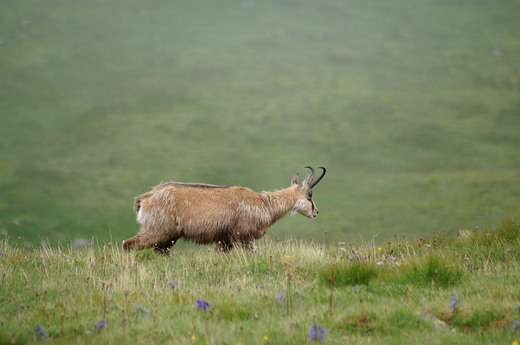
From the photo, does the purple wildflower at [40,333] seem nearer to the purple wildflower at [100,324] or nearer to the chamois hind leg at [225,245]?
the purple wildflower at [100,324]

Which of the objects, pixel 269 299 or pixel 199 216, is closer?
pixel 269 299

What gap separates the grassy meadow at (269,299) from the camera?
5527 millimetres

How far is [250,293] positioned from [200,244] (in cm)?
416

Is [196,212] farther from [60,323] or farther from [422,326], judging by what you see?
[422,326]

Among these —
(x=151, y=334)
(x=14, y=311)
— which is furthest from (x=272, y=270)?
(x=14, y=311)

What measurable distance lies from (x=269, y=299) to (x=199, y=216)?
13.9 feet

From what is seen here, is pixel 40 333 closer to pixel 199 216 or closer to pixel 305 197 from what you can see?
pixel 199 216

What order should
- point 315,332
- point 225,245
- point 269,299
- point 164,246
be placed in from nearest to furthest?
1. point 315,332
2. point 269,299
3. point 164,246
4. point 225,245

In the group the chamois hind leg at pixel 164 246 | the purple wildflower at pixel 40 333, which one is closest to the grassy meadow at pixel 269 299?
the purple wildflower at pixel 40 333

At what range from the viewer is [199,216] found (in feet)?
35.0

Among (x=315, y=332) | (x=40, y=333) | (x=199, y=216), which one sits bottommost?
(x=199, y=216)

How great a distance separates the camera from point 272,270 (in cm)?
862

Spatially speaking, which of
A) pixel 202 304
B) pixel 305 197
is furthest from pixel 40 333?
pixel 305 197

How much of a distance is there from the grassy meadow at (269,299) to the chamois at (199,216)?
0.99 metres
